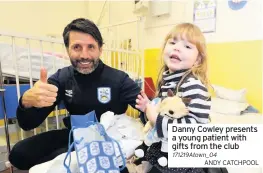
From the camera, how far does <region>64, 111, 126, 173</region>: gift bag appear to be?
2.25 feet

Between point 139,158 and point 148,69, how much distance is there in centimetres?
164

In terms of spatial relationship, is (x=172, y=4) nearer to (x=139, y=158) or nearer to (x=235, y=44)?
(x=235, y=44)

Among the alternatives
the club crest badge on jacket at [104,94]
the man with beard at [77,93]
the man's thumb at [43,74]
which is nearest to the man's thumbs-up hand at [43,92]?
the man's thumb at [43,74]

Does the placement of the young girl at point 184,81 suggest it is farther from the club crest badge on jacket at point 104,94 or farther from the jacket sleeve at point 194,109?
the club crest badge on jacket at point 104,94

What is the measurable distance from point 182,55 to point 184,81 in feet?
0.30

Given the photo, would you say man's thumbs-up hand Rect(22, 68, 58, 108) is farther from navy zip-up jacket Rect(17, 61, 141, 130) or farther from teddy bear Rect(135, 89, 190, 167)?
teddy bear Rect(135, 89, 190, 167)

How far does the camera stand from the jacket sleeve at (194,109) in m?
0.66

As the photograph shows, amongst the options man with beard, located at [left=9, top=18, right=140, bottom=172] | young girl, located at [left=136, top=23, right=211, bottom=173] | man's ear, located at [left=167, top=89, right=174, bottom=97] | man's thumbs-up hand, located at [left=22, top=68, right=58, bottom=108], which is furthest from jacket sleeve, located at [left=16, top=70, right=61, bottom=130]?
man's ear, located at [left=167, top=89, right=174, bottom=97]

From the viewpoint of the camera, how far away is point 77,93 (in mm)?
1053

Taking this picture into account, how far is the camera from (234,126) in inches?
25.8

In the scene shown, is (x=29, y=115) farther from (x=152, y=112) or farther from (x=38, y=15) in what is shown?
(x=38, y=15)

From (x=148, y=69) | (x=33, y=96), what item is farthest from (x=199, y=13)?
(x=33, y=96)

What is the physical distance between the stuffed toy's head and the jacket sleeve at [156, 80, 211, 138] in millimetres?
13
